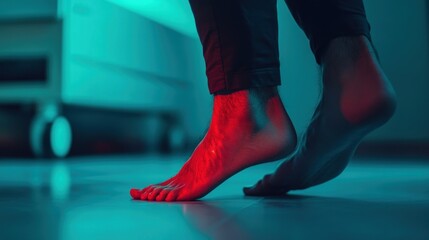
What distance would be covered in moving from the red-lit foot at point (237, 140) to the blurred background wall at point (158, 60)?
4.18 feet

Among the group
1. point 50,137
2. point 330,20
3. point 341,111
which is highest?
point 330,20

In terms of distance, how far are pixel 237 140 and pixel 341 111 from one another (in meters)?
0.15

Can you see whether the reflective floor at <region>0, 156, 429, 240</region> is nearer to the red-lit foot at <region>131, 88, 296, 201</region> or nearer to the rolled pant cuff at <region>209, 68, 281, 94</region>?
the red-lit foot at <region>131, 88, 296, 201</region>

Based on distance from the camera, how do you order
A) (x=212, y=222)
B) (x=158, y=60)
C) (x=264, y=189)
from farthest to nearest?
(x=158, y=60) < (x=264, y=189) < (x=212, y=222)

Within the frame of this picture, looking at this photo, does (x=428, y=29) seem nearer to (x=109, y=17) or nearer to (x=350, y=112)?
(x=109, y=17)

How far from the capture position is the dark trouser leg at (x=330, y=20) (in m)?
0.80

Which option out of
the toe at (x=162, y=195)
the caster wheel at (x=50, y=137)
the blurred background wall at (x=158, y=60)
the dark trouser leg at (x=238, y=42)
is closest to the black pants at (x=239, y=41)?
the dark trouser leg at (x=238, y=42)

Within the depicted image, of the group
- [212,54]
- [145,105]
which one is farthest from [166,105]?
[212,54]

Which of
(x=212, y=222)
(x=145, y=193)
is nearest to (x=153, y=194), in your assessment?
(x=145, y=193)

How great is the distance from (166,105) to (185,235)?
7.25ft

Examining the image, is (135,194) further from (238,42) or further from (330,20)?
(330,20)

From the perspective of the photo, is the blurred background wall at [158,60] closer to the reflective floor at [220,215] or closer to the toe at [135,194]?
the reflective floor at [220,215]

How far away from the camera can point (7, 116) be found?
267 cm

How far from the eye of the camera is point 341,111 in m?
0.78
